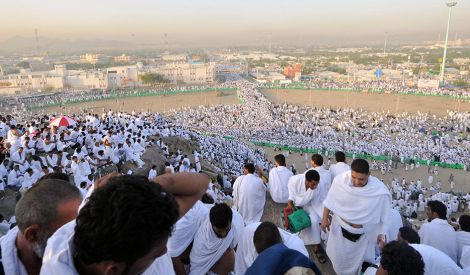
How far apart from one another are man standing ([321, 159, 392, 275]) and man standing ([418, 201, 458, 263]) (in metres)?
0.48

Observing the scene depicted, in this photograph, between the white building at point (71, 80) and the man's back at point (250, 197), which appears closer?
the man's back at point (250, 197)

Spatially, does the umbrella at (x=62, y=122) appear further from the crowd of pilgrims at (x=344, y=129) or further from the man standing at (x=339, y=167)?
the crowd of pilgrims at (x=344, y=129)

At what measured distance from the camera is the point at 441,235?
2.93m

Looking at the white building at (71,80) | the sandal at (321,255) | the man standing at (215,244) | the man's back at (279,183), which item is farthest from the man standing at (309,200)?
the white building at (71,80)

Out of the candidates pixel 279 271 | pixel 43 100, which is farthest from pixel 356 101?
pixel 279 271

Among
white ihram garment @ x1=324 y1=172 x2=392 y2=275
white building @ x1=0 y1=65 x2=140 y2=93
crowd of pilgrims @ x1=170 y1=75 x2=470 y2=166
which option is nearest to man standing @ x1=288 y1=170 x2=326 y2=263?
white ihram garment @ x1=324 y1=172 x2=392 y2=275

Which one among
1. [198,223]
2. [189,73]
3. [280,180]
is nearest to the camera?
[198,223]

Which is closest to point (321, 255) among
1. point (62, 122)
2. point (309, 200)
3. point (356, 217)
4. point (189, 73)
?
point (309, 200)

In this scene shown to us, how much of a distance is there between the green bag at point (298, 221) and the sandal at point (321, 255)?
31cm

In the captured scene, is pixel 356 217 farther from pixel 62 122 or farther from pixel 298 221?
pixel 62 122

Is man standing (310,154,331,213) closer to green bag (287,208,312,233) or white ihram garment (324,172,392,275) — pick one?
green bag (287,208,312,233)

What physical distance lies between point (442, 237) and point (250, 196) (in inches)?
73.5

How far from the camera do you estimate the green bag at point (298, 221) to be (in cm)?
341

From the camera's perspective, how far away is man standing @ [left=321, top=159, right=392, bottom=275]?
2.77 m
